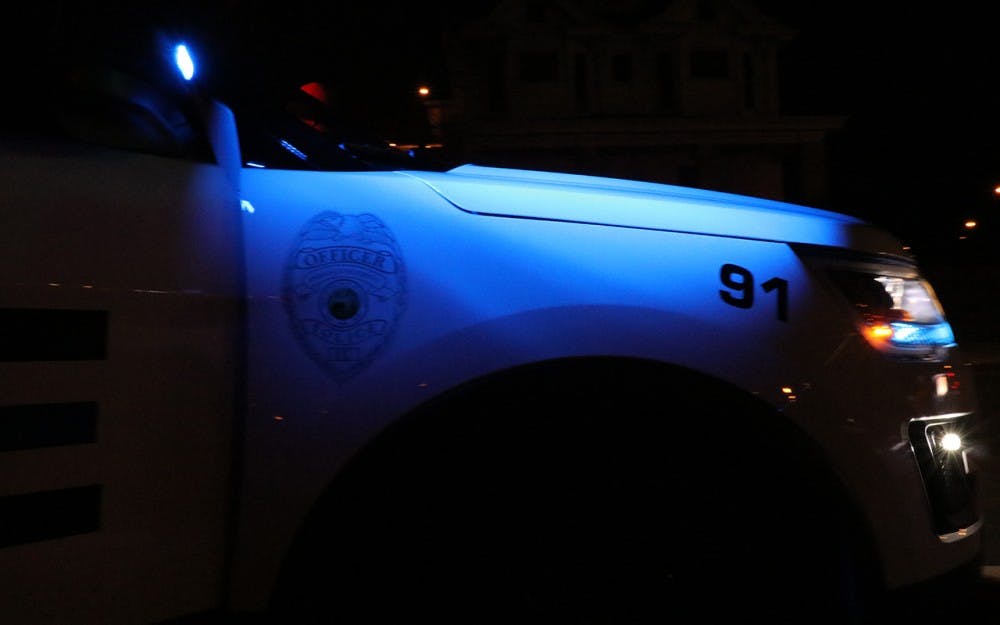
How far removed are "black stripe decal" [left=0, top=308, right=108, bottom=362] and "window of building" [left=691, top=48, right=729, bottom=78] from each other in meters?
20.5

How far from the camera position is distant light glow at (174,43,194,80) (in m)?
1.83

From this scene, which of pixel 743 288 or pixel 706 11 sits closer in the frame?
pixel 743 288

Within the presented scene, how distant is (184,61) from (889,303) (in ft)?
5.95

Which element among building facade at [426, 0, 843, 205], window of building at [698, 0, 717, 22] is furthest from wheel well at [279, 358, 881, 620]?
window of building at [698, 0, 717, 22]

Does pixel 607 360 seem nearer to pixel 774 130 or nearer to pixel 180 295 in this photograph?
pixel 180 295

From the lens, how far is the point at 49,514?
1455mm

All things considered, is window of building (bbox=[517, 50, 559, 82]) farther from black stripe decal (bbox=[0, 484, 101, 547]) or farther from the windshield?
black stripe decal (bbox=[0, 484, 101, 547])

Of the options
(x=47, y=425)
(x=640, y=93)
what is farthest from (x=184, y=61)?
(x=640, y=93)

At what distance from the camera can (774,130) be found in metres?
19.7

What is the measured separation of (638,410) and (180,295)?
1007mm

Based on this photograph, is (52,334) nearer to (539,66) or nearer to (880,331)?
(880,331)

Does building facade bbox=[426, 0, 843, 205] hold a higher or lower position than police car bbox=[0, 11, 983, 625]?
higher

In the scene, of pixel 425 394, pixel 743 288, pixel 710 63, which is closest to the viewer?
pixel 425 394

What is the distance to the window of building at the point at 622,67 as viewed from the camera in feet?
65.8
